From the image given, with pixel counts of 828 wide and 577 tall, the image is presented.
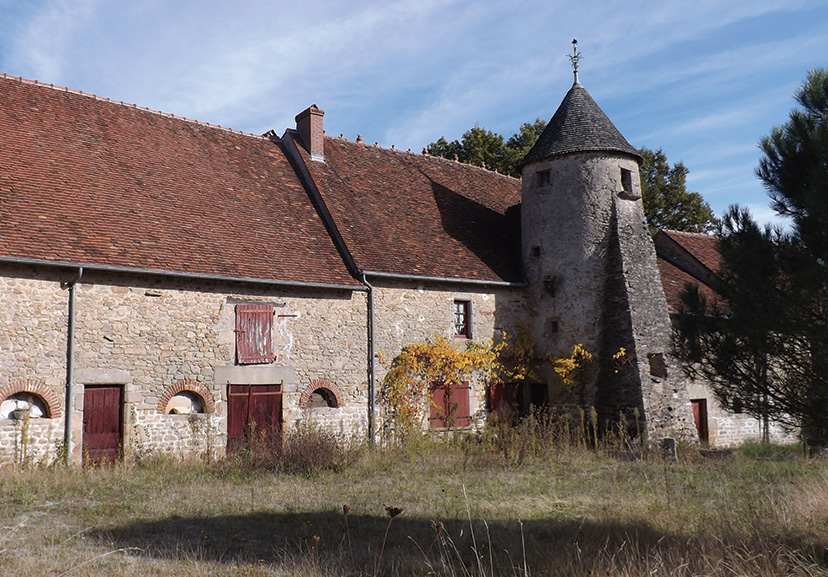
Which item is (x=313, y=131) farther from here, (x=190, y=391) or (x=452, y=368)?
(x=190, y=391)

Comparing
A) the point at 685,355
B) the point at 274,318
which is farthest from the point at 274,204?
the point at 685,355

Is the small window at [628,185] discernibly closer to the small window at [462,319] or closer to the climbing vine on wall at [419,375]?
the small window at [462,319]

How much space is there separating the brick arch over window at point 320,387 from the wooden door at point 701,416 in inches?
387

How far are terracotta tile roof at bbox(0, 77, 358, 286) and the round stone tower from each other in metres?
5.41

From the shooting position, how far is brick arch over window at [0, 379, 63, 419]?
11328 mm

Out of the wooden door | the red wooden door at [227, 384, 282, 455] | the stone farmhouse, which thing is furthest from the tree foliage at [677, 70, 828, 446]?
the wooden door

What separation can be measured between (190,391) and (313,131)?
311 inches

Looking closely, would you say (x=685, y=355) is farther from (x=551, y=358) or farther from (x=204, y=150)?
(x=204, y=150)

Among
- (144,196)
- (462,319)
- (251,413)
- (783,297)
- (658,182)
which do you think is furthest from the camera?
(658,182)

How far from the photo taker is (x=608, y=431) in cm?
1591

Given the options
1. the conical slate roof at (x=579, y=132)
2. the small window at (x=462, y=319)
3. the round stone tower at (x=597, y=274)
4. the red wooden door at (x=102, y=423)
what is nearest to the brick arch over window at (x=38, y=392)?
the red wooden door at (x=102, y=423)

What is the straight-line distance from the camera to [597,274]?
1670 centimetres

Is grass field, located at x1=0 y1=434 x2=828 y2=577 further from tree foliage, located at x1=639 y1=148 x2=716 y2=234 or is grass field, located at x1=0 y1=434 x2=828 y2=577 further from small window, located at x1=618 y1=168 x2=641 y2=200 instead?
tree foliage, located at x1=639 y1=148 x2=716 y2=234

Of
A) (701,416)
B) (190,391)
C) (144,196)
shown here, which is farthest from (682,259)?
(144,196)
